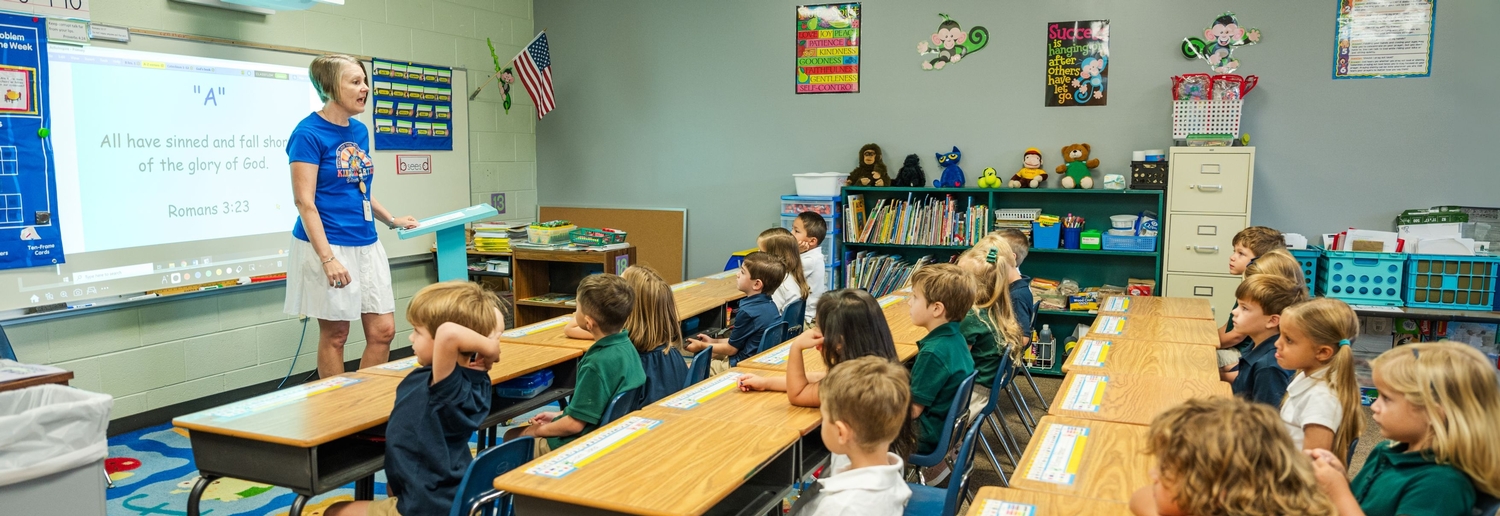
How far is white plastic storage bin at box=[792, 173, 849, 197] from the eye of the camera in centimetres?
566

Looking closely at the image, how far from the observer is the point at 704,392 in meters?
2.55

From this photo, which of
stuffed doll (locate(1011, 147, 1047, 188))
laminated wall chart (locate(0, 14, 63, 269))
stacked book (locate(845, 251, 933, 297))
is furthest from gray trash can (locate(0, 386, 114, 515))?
stuffed doll (locate(1011, 147, 1047, 188))

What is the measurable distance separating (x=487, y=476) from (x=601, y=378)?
0.51m

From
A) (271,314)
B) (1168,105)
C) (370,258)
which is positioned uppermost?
(1168,105)

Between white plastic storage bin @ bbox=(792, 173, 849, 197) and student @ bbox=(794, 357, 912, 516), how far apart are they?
12.3ft

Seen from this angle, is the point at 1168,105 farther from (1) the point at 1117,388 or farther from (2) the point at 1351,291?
(1) the point at 1117,388

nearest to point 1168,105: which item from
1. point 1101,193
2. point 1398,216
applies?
point 1101,193

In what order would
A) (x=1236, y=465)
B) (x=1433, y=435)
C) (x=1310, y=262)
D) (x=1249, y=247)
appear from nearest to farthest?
(x=1236, y=465) → (x=1433, y=435) → (x=1249, y=247) → (x=1310, y=262)

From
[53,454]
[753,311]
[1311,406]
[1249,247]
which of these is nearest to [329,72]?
[53,454]

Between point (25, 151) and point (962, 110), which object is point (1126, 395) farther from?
point (25, 151)

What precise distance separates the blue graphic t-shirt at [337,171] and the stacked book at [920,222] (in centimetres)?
297

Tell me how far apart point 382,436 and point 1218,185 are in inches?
164

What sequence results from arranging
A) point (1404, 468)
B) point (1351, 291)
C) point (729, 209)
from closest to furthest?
point (1404, 468) → point (1351, 291) → point (729, 209)

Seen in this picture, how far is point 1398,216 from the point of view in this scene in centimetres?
491
